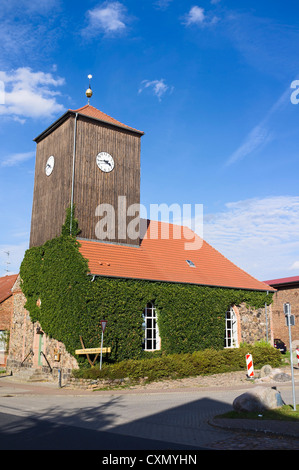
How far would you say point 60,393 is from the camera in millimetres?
15438

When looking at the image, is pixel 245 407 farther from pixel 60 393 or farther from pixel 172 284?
pixel 172 284

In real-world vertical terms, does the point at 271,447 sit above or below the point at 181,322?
below

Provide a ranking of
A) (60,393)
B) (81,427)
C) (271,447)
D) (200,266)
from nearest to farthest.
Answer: (271,447) < (81,427) < (60,393) < (200,266)

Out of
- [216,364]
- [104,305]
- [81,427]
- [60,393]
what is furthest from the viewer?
[216,364]

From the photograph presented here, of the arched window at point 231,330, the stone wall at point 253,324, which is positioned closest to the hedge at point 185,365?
the arched window at point 231,330

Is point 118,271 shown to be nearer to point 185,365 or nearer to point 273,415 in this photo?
Result: point 185,365

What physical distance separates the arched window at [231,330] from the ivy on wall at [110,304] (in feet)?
2.61

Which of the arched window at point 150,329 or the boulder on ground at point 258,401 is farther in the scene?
the arched window at point 150,329

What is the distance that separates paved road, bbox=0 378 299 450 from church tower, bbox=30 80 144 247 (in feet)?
32.4

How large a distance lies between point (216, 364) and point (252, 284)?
24.8 ft

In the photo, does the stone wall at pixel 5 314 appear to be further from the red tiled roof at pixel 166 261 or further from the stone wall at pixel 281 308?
the stone wall at pixel 281 308

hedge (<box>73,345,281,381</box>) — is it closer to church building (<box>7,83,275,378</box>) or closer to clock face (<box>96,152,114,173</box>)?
church building (<box>7,83,275,378</box>)

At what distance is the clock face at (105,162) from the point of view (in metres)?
23.5

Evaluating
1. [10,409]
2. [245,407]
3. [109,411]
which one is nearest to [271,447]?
[245,407]
